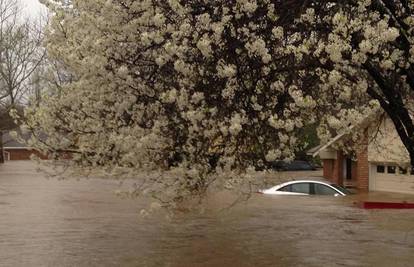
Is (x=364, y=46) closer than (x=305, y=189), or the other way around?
(x=364, y=46)

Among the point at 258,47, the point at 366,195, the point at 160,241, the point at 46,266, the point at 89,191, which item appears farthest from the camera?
the point at 89,191

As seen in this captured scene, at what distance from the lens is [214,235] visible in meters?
17.4

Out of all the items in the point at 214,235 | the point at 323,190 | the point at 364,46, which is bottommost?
the point at 214,235

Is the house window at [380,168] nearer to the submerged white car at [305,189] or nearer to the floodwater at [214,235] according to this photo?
the submerged white car at [305,189]

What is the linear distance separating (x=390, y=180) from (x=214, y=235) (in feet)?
55.8

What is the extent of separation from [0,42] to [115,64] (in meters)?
54.9

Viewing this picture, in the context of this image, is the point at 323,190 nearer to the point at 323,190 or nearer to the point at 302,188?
the point at 323,190

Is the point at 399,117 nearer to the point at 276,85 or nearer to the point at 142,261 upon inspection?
the point at 276,85

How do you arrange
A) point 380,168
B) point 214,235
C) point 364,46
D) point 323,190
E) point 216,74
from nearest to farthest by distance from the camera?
point 364,46, point 216,74, point 214,235, point 323,190, point 380,168

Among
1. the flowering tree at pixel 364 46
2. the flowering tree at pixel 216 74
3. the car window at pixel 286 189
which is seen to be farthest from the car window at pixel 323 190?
the flowering tree at pixel 216 74

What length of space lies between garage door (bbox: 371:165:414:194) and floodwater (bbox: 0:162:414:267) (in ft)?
19.1

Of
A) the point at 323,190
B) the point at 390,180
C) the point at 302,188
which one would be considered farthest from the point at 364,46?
the point at 390,180

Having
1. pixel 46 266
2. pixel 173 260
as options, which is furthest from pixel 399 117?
pixel 46 266

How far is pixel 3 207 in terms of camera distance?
25484mm
